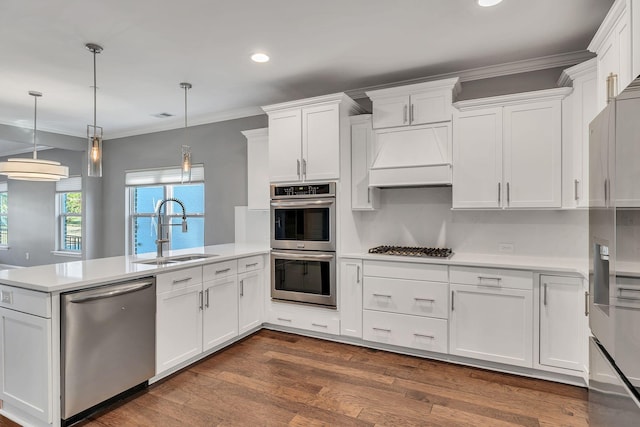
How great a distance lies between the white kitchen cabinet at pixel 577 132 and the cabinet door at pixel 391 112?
1.28m

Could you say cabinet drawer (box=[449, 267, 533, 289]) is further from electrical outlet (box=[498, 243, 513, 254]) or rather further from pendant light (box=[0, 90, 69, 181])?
pendant light (box=[0, 90, 69, 181])

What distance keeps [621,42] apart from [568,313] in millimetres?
1905

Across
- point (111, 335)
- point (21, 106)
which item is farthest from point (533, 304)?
point (21, 106)

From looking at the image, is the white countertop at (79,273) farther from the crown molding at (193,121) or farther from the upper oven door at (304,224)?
the crown molding at (193,121)

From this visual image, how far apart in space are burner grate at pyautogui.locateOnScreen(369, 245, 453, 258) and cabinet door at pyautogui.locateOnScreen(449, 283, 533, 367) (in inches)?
→ 12.5

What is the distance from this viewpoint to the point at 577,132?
2.78m

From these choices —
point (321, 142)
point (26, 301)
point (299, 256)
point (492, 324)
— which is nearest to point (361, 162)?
point (321, 142)

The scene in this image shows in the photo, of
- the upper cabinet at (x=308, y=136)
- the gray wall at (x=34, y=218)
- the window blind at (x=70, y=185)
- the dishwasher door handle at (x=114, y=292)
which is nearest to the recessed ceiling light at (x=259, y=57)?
the upper cabinet at (x=308, y=136)

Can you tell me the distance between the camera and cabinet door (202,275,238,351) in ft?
10.1

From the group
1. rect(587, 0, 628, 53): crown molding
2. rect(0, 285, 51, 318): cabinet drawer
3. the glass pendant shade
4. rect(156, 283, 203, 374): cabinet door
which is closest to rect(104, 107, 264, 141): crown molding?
the glass pendant shade

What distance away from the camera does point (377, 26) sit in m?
2.62

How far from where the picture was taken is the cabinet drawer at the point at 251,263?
11.5ft

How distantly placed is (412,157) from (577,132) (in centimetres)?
130

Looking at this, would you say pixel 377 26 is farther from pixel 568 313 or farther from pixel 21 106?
pixel 21 106
